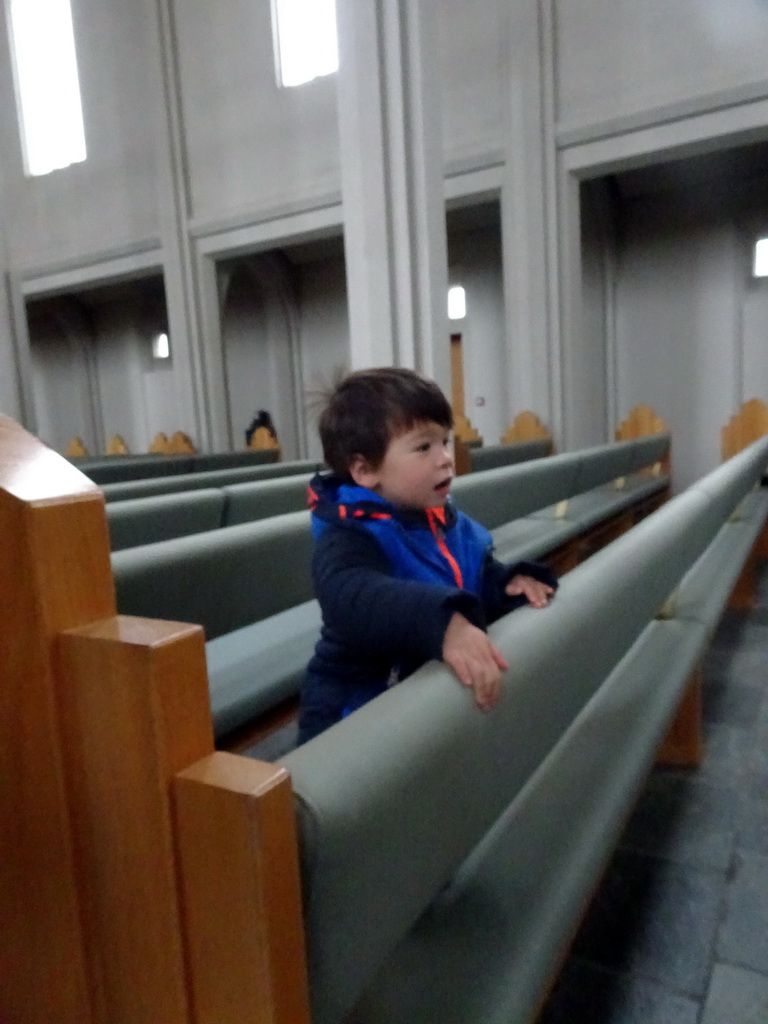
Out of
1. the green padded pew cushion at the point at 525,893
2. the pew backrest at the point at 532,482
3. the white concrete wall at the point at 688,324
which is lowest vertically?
the green padded pew cushion at the point at 525,893

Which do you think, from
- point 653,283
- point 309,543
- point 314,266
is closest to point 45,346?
point 314,266

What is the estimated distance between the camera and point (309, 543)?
5.68 ft

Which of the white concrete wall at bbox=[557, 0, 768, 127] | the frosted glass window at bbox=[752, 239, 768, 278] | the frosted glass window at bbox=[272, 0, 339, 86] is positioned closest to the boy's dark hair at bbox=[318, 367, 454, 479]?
the white concrete wall at bbox=[557, 0, 768, 127]

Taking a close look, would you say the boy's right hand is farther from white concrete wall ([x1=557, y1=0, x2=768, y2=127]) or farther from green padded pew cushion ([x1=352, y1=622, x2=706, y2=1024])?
white concrete wall ([x1=557, y1=0, x2=768, y2=127])

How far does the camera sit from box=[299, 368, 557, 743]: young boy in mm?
1015

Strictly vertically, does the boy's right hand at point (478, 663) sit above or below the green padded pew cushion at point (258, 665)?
above

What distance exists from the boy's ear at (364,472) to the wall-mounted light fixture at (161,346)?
9510mm

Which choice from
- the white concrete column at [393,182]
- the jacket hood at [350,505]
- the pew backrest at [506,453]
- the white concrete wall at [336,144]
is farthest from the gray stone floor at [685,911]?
the white concrete wall at [336,144]

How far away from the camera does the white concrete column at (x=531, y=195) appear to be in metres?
5.47

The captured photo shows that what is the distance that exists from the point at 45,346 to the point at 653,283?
8.37 metres

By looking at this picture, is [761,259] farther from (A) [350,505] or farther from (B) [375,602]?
(B) [375,602]

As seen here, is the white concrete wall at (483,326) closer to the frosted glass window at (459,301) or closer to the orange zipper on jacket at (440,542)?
the frosted glass window at (459,301)

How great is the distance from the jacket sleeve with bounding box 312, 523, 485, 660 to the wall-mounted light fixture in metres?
9.62

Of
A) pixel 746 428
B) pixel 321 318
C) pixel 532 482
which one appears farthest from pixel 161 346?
pixel 532 482
